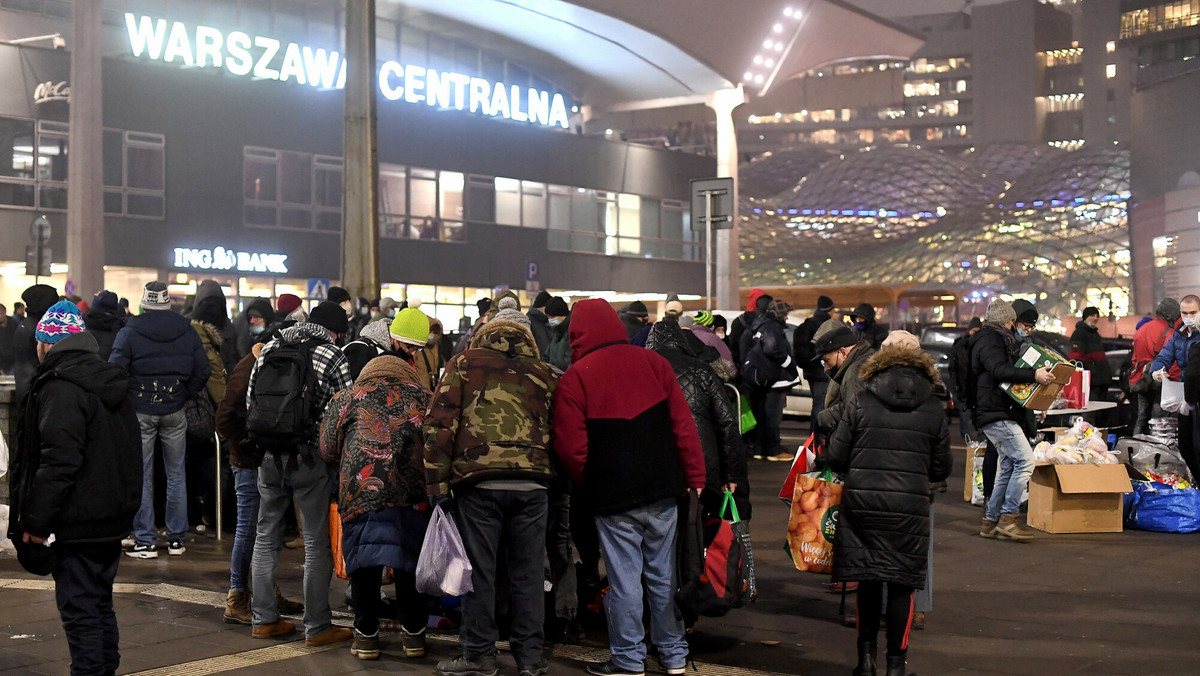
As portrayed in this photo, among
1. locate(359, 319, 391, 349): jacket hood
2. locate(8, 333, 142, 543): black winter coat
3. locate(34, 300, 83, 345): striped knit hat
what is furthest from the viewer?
locate(359, 319, 391, 349): jacket hood

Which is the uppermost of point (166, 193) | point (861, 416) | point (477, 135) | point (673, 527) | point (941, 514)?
point (477, 135)

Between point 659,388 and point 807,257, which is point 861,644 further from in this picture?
point 807,257

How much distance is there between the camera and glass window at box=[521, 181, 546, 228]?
45.2m

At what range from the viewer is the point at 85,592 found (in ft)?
18.8

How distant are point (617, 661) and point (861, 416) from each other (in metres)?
1.70

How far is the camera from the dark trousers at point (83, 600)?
18.6 feet

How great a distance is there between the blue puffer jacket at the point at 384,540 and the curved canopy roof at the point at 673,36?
37.1 metres

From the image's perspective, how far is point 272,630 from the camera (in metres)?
7.43

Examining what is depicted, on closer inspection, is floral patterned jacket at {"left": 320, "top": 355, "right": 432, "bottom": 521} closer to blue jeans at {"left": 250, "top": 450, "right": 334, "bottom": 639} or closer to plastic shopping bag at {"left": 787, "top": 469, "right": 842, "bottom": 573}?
blue jeans at {"left": 250, "top": 450, "right": 334, "bottom": 639}

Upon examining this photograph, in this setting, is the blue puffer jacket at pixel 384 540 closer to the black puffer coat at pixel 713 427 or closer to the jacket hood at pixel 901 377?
the black puffer coat at pixel 713 427

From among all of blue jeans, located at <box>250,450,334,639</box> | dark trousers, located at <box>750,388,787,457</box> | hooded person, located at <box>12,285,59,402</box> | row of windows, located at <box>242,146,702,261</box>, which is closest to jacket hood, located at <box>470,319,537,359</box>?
blue jeans, located at <box>250,450,334,639</box>

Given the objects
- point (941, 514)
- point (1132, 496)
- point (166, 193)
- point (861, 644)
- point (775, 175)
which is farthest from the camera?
point (775, 175)

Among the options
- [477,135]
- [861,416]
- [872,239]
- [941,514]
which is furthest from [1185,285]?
[861,416]

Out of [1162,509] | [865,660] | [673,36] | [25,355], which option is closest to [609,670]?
[865,660]
